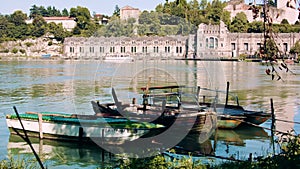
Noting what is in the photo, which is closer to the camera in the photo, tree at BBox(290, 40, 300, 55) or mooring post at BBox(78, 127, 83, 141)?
mooring post at BBox(78, 127, 83, 141)

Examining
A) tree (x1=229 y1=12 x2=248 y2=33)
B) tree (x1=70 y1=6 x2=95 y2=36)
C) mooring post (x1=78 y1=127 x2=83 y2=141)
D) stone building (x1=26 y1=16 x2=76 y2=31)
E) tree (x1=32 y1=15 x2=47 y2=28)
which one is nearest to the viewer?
mooring post (x1=78 y1=127 x2=83 y2=141)

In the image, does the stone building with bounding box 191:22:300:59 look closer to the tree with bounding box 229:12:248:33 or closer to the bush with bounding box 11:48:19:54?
the tree with bounding box 229:12:248:33

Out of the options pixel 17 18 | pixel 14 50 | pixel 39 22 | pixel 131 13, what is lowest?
pixel 14 50

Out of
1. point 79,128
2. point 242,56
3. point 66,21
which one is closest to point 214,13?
point 242,56

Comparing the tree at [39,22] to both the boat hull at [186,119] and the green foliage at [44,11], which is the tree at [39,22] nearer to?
the green foliage at [44,11]

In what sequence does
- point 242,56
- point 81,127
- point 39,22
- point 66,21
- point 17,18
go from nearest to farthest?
point 81,127 → point 242,56 → point 39,22 → point 17,18 → point 66,21

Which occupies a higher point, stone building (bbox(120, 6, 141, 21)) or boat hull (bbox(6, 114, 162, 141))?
stone building (bbox(120, 6, 141, 21))

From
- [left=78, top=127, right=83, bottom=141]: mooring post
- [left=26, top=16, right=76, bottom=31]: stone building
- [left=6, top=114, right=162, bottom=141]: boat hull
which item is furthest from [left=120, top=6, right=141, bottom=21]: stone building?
[left=26, top=16, right=76, bottom=31]: stone building

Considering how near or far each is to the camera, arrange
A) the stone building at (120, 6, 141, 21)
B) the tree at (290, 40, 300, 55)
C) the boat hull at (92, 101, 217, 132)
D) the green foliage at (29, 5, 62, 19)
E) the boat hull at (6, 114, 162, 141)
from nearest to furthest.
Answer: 1. the boat hull at (6, 114, 162, 141)
2. the boat hull at (92, 101, 217, 132)
3. the stone building at (120, 6, 141, 21)
4. the tree at (290, 40, 300, 55)
5. the green foliage at (29, 5, 62, 19)

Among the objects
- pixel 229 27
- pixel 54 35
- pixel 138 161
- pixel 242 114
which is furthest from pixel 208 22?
pixel 138 161

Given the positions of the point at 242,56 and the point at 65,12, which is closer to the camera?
the point at 242,56

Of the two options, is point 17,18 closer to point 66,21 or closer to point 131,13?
point 66,21

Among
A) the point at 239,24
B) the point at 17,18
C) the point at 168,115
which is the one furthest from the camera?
the point at 17,18

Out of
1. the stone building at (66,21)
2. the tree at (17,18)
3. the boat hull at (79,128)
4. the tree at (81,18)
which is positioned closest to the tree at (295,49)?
the tree at (81,18)
